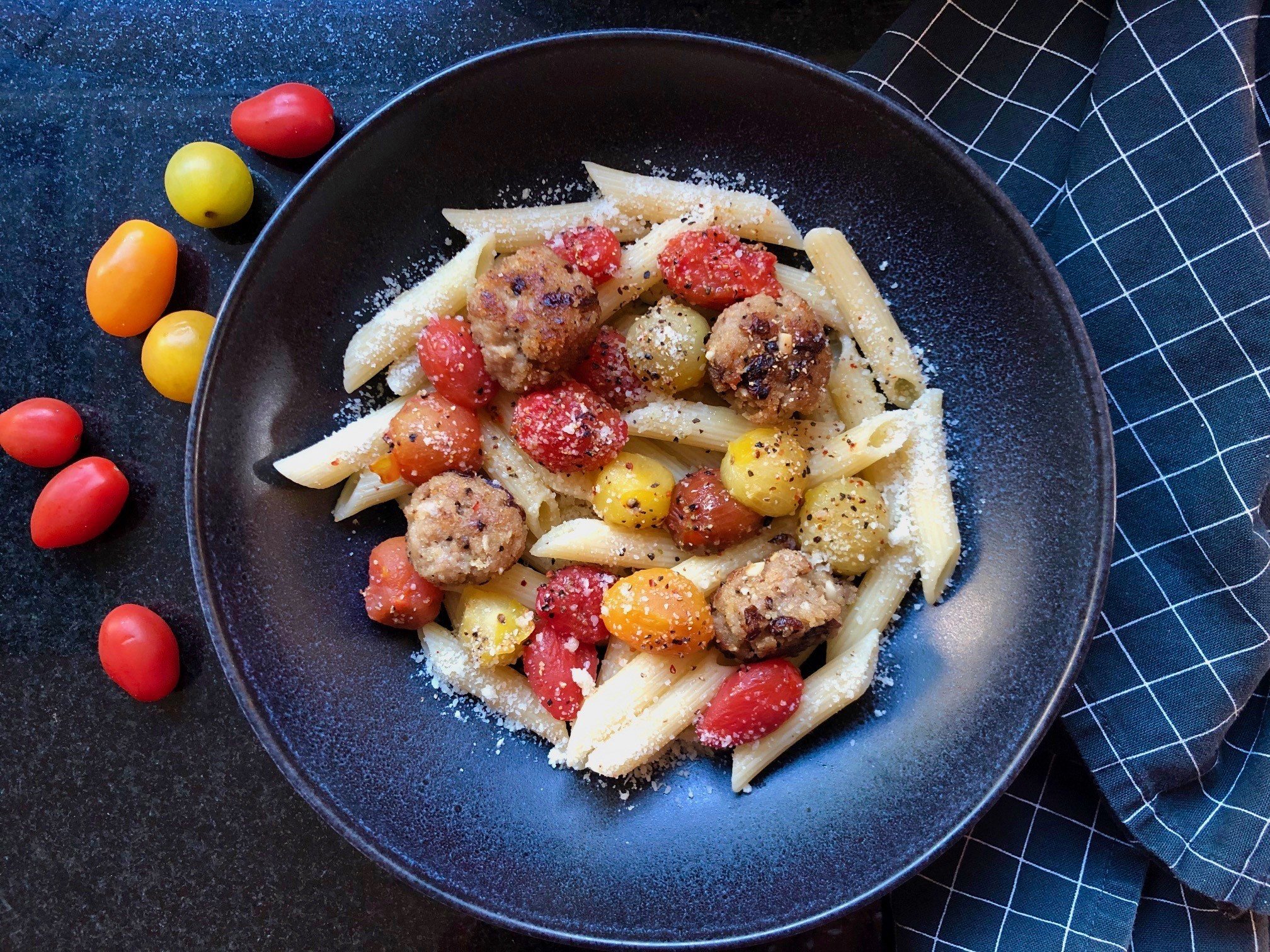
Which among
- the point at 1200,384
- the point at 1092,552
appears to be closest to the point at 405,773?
the point at 1092,552

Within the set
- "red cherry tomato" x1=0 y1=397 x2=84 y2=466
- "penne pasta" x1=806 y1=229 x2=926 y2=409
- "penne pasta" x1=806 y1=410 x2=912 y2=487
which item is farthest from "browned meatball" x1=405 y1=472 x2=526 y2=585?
"red cherry tomato" x1=0 y1=397 x2=84 y2=466

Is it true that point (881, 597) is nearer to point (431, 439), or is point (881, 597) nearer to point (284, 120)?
point (431, 439)

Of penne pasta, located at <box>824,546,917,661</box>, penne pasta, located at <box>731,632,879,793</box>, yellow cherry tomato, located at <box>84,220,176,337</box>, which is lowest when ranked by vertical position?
penne pasta, located at <box>731,632,879,793</box>

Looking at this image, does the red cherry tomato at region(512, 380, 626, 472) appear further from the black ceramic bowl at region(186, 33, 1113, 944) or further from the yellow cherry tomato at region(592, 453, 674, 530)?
the black ceramic bowl at region(186, 33, 1113, 944)

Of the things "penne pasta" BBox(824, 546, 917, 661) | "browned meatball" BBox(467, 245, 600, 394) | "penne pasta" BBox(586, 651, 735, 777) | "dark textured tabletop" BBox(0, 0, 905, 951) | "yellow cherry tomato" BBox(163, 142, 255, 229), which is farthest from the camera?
"dark textured tabletop" BBox(0, 0, 905, 951)

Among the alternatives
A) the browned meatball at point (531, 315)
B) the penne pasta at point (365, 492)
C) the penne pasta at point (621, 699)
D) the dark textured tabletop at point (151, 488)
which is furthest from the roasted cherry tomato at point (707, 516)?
the dark textured tabletop at point (151, 488)

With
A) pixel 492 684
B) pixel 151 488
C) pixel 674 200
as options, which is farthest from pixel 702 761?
pixel 151 488
